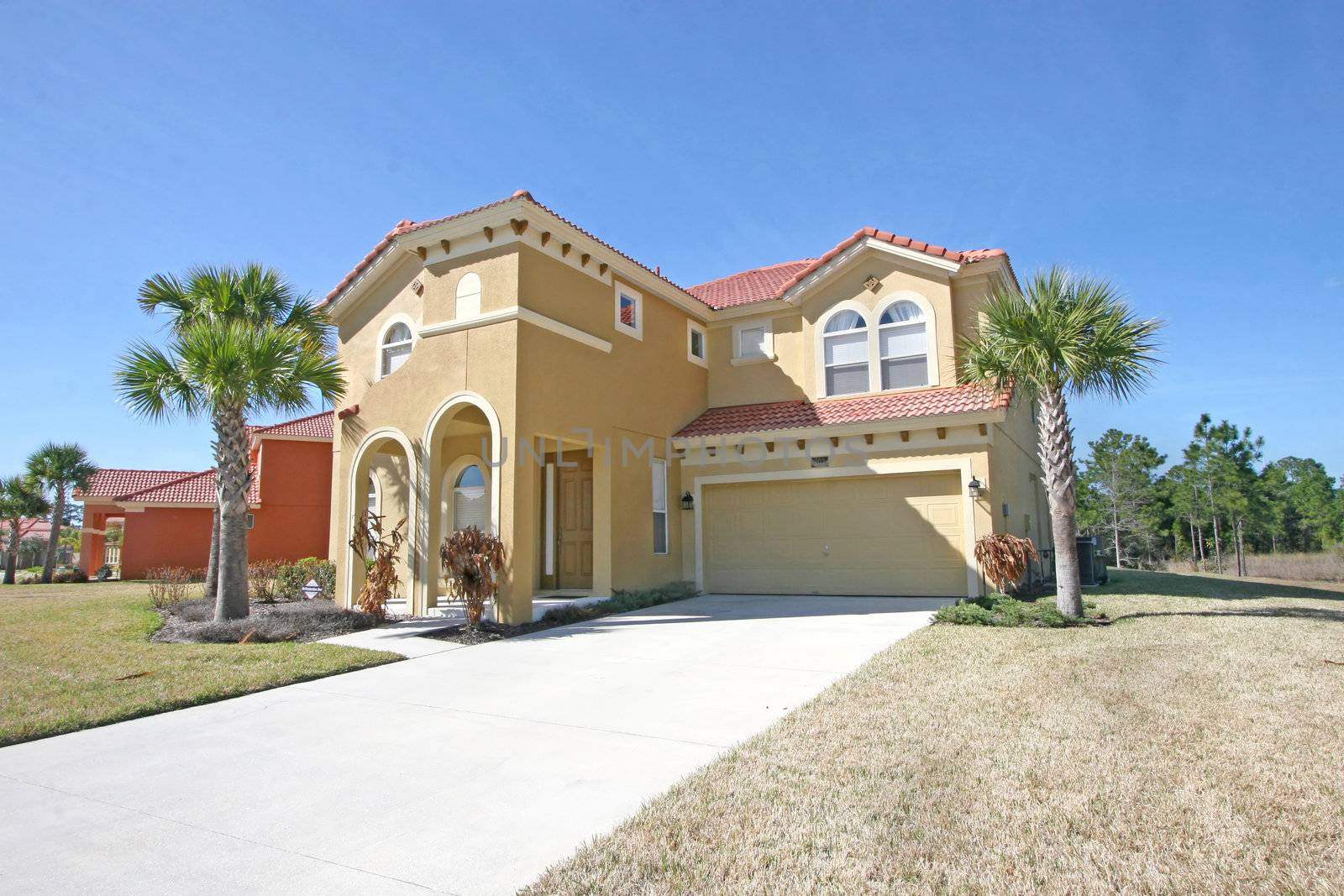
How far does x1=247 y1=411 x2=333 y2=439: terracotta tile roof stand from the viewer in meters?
23.6

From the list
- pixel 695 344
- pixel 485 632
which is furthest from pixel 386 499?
pixel 695 344

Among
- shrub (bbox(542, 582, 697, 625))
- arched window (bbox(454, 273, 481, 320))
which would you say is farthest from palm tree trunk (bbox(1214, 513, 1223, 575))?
arched window (bbox(454, 273, 481, 320))

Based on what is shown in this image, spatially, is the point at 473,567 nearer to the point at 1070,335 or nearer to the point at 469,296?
the point at 469,296

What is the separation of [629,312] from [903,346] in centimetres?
558

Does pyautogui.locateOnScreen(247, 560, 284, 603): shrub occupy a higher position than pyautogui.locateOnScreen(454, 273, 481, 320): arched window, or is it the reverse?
pyautogui.locateOnScreen(454, 273, 481, 320): arched window

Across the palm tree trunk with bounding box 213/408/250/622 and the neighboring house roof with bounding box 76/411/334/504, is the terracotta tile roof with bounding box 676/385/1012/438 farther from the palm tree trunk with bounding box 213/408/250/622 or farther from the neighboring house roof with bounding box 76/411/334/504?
the neighboring house roof with bounding box 76/411/334/504

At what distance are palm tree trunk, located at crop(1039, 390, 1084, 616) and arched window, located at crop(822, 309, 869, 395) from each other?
4.68m

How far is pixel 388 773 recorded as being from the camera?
489 cm

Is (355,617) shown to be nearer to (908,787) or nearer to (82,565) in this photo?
(908,787)

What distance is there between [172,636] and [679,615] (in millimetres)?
7200

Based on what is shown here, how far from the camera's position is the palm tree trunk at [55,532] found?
1134 inches

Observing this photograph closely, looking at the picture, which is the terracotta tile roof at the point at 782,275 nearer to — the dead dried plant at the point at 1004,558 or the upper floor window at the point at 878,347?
the upper floor window at the point at 878,347

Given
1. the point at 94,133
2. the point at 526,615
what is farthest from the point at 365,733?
the point at 94,133

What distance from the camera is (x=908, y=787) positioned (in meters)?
4.24
